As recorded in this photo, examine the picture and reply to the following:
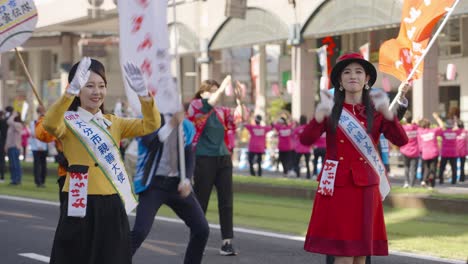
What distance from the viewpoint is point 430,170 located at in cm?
2103

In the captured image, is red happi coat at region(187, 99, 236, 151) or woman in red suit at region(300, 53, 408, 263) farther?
red happi coat at region(187, 99, 236, 151)

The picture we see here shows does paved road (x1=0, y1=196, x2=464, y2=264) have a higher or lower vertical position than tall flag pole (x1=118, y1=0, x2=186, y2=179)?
lower

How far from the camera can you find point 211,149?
31.6 ft

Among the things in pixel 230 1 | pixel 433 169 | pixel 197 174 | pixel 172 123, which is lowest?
pixel 433 169

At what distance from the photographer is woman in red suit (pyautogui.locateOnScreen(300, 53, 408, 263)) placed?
5.96 m

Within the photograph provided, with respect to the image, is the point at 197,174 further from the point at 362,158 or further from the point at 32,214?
the point at 32,214

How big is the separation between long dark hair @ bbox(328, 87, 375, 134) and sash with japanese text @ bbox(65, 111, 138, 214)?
4.31 feet

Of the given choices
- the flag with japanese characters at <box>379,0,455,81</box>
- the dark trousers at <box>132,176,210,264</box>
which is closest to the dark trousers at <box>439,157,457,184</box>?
the flag with japanese characters at <box>379,0,455,81</box>

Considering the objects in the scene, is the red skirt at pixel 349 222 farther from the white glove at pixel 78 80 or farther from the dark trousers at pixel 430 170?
the dark trousers at pixel 430 170

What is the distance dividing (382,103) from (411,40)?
320 centimetres

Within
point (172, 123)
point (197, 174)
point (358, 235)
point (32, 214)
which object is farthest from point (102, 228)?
point (32, 214)

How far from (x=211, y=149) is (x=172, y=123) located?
330 cm

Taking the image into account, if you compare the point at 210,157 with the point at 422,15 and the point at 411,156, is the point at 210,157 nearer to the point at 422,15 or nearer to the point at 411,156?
the point at 422,15

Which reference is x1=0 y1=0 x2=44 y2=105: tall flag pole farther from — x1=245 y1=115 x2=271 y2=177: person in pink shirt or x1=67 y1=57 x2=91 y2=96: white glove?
x1=245 y1=115 x2=271 y2=177: person in pink shirt
